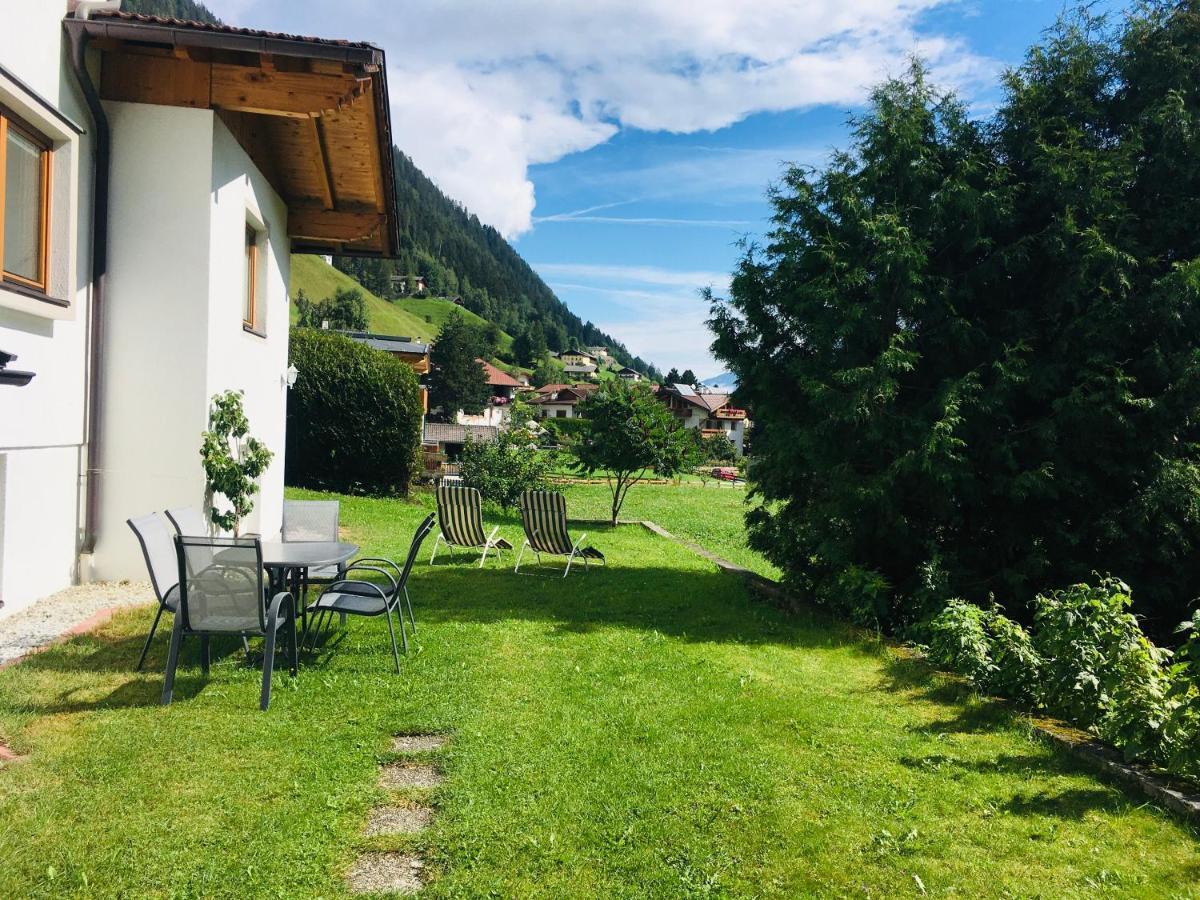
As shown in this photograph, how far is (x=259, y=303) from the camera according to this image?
35.2 feet

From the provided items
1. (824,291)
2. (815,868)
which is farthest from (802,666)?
(824,291)

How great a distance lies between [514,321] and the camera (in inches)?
5669

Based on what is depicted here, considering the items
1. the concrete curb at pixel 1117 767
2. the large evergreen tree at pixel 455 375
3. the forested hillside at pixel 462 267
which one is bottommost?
the concrete curb at pixel 1117 767

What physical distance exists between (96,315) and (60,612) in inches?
105

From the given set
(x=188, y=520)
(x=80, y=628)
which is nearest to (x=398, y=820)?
(x=188, y=520)

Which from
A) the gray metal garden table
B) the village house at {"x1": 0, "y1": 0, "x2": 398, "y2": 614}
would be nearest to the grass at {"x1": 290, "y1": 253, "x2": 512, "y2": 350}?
the village house at {"x1": 0, "y1": 0, "x2": 398, "y2": 614}

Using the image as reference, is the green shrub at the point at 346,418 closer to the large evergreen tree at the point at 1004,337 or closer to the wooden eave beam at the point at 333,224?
the wooden eave beam at the point at 333,224

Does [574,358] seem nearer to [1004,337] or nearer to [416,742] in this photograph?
[1004,337]

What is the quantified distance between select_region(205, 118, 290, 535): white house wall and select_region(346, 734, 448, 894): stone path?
4930 millimetres

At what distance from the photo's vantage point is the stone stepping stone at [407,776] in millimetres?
3836

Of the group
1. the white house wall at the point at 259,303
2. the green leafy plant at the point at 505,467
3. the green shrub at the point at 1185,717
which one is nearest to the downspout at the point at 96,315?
the white house wall at the point at 259,303

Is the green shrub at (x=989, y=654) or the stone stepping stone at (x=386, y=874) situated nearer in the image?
the stone stepping stone at (x=386, y=874)

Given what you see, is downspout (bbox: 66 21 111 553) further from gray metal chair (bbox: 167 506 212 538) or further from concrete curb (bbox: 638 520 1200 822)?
concrete curb (bbox: 638 520 1200 822)

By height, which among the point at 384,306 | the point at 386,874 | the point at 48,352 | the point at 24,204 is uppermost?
the point at 384,306
